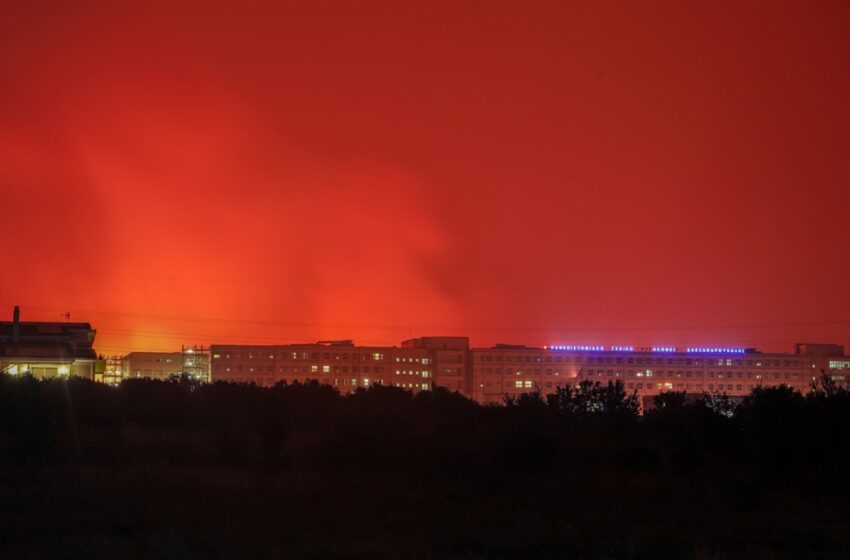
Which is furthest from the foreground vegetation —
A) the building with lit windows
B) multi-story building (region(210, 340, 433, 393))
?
multi-story building (region(210, 340, 433, 393))

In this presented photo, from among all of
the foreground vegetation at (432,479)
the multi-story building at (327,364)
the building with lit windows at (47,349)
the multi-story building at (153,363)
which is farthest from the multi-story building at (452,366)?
the foreground vegetation at (432,479)

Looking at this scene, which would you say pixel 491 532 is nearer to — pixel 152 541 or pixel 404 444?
pixel 152 541

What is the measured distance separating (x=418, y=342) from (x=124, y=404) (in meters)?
106

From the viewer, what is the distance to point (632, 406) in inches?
1855

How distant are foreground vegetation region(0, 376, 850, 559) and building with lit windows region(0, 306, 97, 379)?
43774mm

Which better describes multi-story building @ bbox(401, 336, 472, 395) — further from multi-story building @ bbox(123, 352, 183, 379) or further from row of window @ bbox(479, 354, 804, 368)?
multi-story building @ bbox(123, 352, 183, 379)

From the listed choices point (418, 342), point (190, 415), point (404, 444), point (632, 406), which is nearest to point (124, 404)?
point (190, 415)

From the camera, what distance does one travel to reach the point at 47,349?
3703 inches

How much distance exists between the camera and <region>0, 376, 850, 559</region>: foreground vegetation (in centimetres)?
1967

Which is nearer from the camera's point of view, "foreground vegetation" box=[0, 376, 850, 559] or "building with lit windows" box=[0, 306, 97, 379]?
"foreground vegetation" box=[0, 376, 850, 559]

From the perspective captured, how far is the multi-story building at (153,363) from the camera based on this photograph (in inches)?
5620

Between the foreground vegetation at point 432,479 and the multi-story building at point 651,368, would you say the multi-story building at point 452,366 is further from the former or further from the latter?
the foreground vegetation at point 432,479

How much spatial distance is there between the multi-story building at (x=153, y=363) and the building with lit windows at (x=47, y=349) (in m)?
32.3

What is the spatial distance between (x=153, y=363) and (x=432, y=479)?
123m
